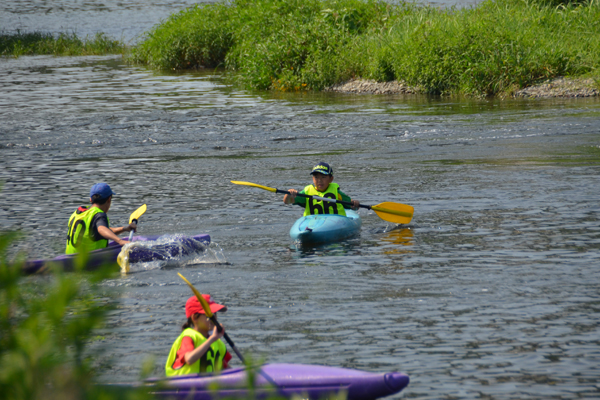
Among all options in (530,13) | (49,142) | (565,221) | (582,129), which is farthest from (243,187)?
(530,13)

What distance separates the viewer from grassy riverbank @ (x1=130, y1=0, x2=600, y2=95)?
19047 millimetres

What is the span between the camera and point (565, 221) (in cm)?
867

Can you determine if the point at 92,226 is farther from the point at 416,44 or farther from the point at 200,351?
the point at 416,44

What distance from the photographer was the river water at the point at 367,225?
203 inches

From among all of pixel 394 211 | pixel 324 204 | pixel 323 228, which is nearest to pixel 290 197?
pixel 324 204

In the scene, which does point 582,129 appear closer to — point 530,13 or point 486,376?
point 530,13

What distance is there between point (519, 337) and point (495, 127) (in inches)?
415

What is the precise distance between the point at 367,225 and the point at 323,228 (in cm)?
142

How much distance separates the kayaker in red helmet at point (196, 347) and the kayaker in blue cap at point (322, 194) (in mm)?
4202

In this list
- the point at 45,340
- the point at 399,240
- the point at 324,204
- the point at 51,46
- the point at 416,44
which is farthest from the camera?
the point at 51,46

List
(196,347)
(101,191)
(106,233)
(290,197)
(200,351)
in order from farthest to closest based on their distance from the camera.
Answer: (290,197), (101,191), (106,233), (196,347), (200,351)

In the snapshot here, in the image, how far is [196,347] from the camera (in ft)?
14.5

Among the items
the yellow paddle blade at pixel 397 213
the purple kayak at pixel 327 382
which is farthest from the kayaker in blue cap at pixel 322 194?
the purple kayak at pixel 327 382

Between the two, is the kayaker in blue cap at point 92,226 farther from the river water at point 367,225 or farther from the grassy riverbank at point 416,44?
the grassy riverbank at point 416,44
